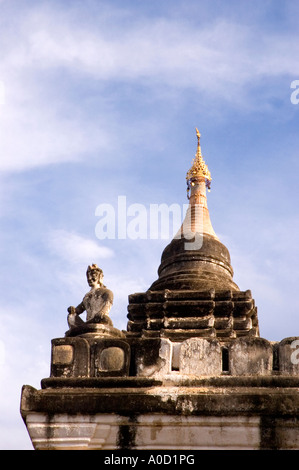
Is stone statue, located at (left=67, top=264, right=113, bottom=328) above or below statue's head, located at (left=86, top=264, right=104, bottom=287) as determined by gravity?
below

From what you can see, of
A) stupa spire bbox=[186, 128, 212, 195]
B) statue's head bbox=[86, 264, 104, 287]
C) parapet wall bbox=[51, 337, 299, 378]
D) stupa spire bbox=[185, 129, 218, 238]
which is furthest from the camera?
stupa spire bbox=[186, 128, 212, 195]

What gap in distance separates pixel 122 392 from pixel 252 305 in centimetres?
878

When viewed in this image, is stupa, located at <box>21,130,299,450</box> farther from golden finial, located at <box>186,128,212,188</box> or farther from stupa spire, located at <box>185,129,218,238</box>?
golden finial, located at <box>186,128,212,188</box>

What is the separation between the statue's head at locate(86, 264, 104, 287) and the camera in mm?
14234

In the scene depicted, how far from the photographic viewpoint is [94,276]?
14.3 m

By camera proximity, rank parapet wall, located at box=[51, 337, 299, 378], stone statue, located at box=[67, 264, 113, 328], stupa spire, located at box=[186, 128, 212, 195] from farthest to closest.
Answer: stupa spire, located at box=[186, 128, 212, 195]
stone statue, located at box=[67, 264, 113, 328]
parapet wall, located at box=[51, 337, 299, 378]

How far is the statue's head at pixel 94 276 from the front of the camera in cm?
1423

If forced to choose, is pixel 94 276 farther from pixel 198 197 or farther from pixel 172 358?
pixel 198 197

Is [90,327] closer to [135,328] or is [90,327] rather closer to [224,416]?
[224,416]

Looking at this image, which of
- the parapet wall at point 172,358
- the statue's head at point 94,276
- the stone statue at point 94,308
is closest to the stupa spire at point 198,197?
the statue's head at point 94,276

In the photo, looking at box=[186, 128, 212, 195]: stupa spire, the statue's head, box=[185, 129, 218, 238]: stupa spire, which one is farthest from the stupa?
box=[186, 128, 212, 195]: stupa spire

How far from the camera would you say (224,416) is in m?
11.3

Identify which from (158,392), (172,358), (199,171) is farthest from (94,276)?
(199,171)
